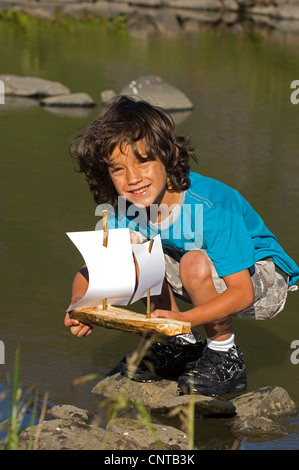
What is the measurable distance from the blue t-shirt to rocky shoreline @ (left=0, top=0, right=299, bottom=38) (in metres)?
13.2

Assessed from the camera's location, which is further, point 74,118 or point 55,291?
point 74,118

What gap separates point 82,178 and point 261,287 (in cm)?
308

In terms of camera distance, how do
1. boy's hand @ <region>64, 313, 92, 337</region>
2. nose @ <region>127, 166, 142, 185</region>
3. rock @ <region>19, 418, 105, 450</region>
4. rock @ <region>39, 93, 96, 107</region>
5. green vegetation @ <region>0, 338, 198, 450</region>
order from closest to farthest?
green vegetation @ <region>0, 338, 198, 450</region> < rock @ <region>19, 418, 105, 450</region> < boy's hand @ <region>64, 313, 92, 337</region> < nose @ <region>127, 166, 142, 185</region> < rock @ <region>39, 93, 96, 107</region>

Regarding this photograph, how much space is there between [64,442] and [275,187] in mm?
3839

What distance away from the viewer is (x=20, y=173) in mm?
6488

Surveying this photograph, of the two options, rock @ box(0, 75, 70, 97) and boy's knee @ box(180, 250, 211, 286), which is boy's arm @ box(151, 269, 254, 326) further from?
rock @ box(0, 75, 70, 97)

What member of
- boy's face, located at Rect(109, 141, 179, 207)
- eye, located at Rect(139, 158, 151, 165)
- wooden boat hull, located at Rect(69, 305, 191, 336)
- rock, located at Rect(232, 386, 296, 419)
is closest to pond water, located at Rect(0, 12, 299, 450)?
rock, located at Rect(232, 386, 296, 419)

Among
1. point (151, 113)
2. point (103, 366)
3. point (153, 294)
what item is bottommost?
point (103, 366)

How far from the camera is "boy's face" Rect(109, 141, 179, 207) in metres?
3.43

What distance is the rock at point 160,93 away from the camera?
9062mm

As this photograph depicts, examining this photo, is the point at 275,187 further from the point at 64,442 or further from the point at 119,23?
the point at 119,23

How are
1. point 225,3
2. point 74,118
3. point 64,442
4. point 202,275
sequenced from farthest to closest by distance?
point 225,3
point 74,118
point 202,275
point 64,442

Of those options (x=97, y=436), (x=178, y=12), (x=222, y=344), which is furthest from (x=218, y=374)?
(x=178, y=12)

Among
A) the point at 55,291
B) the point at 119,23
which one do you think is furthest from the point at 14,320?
the point at 119,23
